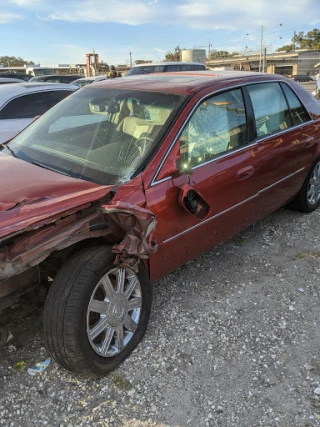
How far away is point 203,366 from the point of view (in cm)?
246

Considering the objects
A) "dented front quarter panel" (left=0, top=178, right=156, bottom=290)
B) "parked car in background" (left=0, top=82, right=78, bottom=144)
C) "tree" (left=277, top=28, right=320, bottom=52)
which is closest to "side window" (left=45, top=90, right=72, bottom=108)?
"parked car in background" (left=0, top=82, right=78, bottom=144)

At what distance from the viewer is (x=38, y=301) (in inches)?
94.7

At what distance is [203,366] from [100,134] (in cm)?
186

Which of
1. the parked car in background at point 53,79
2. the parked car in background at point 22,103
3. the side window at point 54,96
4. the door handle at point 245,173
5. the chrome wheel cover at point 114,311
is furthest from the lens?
the parked car in background at point 53,79

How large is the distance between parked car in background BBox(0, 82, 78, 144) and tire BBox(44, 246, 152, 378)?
3.62 m

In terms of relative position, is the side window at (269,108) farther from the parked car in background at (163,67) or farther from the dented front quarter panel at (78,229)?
the parked car in background at (163,67)

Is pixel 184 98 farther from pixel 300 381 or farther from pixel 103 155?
pixel 300 381

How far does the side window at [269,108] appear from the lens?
11.2 feet

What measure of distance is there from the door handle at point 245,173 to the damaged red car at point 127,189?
0.05ft

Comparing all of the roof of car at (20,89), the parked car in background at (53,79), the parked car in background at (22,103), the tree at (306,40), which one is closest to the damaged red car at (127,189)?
the parked car in background at (22,103)

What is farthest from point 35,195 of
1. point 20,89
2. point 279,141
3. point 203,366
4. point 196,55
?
point 196,55

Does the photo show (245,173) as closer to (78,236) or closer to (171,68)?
(78,236)

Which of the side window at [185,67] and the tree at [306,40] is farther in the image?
the tree at [306,40]

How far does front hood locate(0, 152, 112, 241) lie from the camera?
185cm
